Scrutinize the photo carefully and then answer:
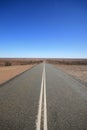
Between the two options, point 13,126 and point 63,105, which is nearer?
point 13,126

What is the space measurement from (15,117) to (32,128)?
3.86 feet

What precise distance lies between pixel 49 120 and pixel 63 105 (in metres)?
2.08

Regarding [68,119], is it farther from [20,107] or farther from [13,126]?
[20,107]

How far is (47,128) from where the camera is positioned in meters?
4.96

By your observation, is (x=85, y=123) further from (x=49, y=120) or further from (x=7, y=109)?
(x=7, y=109)

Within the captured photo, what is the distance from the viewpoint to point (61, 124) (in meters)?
5.29

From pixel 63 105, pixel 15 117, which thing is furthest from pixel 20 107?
pixel 63 105

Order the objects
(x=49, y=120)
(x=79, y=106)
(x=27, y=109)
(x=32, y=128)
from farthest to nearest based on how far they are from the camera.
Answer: (x=79, y=106)
(x=27, y=109)
(x=49, y=120)
(x=32, y=128)

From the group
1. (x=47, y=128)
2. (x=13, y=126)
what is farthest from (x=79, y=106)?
(x=13, y=126)

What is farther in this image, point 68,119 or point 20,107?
point 20,107

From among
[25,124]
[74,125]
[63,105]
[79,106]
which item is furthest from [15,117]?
[79,106]

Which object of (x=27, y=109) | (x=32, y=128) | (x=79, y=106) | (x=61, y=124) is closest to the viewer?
(x=32, y=128)

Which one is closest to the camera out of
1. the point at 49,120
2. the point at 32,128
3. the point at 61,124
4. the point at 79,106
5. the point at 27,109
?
the point at 32,128

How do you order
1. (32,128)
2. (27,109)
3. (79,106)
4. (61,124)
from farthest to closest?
(79,106) < (27,109) < (61,124) < (32,128)
